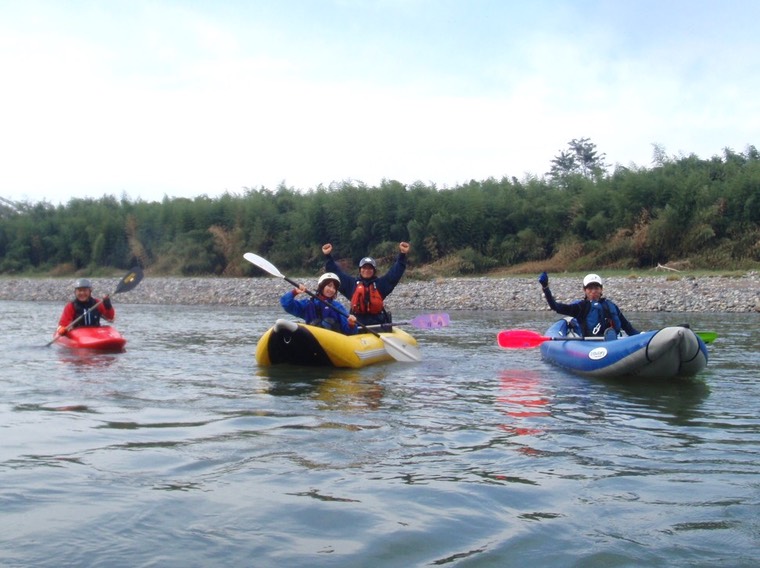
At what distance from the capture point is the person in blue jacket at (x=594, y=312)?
7932 mm

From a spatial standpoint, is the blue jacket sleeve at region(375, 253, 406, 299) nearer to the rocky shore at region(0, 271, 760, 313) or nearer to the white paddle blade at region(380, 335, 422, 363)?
the white paddle blade at region(380, 335, 422, 363)

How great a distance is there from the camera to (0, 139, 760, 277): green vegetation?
2292cm

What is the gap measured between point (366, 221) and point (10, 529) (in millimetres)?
24388

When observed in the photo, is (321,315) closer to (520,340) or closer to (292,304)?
(292,304)

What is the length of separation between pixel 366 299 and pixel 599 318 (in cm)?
240

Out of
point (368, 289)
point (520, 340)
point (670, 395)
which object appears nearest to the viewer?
point (670, 395)

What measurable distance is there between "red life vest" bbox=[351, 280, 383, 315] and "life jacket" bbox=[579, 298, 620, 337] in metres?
2.17

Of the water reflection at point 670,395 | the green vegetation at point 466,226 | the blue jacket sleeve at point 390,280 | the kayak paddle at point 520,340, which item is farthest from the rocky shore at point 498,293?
the water reflection at point 670,395

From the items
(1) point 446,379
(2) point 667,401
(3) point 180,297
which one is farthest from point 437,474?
(3) point 180,297

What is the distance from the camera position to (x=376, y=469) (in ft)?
13.6

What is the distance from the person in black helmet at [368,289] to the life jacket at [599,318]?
6.32 feet

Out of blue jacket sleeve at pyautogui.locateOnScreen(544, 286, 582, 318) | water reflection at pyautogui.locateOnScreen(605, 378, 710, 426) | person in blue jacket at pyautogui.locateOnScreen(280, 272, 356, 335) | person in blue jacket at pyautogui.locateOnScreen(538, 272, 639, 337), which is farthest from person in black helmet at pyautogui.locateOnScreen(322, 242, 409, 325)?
water reflection at pyautogui.locateOnScreen(605, 378, 710, 426)

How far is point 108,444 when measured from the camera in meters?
4.65

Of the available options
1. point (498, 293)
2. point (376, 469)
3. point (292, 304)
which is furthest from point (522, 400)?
point (498, 293)
